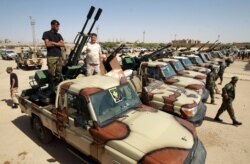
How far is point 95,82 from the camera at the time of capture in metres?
4.69

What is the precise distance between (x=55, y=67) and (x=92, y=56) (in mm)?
1459

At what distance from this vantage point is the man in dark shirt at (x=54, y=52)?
643 cm

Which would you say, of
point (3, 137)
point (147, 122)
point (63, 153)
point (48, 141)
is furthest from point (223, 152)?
point (3, 137)

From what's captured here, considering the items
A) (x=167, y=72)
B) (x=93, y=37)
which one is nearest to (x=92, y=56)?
(x=93, y=37)

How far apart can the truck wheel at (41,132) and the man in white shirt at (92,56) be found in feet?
7.70

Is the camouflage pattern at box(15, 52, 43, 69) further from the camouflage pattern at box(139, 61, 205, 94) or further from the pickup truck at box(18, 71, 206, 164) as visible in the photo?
the pickup truck at box(18, 71, 206, 164)

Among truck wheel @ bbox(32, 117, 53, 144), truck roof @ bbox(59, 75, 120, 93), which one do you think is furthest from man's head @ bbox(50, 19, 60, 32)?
truck wheel @ bbox(32, 117, 53, 144)

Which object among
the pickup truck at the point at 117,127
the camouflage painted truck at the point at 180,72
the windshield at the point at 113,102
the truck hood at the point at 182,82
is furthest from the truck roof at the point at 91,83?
the camouflage painted truck at the point at 180,72

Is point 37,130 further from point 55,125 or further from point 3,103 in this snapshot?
point 3,103

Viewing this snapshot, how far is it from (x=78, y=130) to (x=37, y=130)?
2566mm

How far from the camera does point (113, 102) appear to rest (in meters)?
4.29

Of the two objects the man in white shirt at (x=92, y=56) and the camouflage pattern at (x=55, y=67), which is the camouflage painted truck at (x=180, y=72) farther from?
the camouflage pattern at (x=55, y=67)

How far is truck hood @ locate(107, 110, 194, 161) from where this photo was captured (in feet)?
10.7

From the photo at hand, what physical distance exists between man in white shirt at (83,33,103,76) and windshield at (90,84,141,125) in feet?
9.92
